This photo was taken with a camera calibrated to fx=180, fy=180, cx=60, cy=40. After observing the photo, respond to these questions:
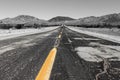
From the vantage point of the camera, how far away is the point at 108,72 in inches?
142

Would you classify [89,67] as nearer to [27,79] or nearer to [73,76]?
[73,76]

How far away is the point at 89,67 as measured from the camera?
13.1 feet

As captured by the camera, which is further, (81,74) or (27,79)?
(81,74)

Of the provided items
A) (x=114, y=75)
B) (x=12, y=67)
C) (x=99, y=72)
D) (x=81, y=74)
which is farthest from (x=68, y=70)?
(x=12, y=67)

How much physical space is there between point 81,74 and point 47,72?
2.14 feet

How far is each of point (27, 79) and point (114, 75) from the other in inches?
64.2

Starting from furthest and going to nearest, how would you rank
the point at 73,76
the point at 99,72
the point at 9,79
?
the point at 99,72, the point at 73,76, the point at 9,79

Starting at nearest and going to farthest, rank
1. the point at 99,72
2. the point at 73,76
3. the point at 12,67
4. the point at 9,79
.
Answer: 1. the point at 9,79
2. the point at 73,76
3. the point at 99,72
4. the point at 12,67

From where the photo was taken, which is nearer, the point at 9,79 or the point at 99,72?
the point at 9,79

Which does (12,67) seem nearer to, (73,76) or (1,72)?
(1,72)

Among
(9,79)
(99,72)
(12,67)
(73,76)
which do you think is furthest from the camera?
(12,67)

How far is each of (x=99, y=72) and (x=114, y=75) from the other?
31cm

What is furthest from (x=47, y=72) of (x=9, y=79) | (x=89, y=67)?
(x=89, y=67)

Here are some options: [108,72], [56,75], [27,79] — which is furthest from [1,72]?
[108,72]
